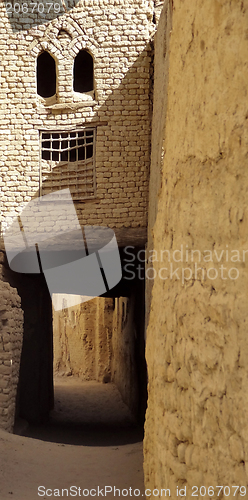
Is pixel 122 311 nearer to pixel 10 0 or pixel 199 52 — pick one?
pixel 10 0

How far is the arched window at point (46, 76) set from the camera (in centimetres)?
694

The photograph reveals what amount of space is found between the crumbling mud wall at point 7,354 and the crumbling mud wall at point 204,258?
452cm

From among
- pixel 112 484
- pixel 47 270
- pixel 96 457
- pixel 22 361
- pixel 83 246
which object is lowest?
pixel 22 361

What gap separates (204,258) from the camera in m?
1.70

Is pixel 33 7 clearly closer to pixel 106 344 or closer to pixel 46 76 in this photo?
pixel 46 76

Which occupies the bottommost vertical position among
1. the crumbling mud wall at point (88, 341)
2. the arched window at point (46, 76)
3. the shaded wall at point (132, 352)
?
the crumbling mud wall at point (88, 341)

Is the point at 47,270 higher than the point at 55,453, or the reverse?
the point at 47,270

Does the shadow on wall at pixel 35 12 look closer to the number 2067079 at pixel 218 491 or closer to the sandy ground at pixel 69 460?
the sandy ground at pixel 69 460

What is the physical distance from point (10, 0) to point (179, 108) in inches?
212

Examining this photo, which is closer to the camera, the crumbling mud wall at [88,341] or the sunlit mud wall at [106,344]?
the sunlit mud wall at [106,344]

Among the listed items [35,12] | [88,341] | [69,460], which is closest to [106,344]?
[88,341]

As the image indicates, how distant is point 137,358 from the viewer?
926 centimetres

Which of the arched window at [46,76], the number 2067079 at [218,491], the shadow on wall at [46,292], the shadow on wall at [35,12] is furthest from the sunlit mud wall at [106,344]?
the number 2067079 at [218,491]

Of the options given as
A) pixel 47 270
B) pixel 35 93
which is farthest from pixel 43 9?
pixel 47 270
